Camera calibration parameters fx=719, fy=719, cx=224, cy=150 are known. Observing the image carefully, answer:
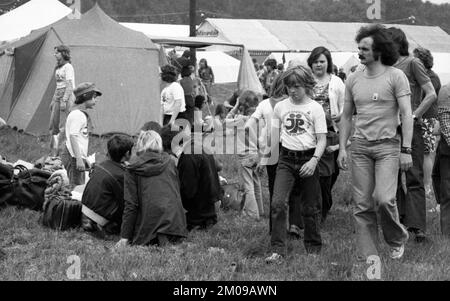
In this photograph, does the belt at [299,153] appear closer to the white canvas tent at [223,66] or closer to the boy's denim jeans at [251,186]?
the boy's denim jeans at [251,186]

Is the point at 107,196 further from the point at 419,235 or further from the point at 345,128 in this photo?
the point at 419,235

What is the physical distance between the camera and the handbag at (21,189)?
26.0ft

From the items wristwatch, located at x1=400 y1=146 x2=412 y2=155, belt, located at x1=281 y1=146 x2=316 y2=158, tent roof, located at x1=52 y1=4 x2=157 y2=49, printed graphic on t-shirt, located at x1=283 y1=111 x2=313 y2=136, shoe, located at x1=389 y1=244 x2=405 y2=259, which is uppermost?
tent roof, located at x1=52 y1=4 x2=157 y2=49

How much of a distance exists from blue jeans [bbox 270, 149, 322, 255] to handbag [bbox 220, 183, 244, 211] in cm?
226

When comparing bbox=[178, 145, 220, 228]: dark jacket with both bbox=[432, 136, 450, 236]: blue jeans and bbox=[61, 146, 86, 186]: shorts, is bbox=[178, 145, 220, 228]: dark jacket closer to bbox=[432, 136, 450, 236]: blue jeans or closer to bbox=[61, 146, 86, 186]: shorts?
bbox=[61, 146, 86, 186]: shorts

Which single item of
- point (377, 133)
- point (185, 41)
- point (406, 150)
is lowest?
point (406, 150)

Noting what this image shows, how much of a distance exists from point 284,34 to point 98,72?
34.9 m

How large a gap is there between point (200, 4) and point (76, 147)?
8353cm

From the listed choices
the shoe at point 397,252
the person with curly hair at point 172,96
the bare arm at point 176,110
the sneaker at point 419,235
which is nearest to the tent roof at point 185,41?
the person with curly hair at point 172,96

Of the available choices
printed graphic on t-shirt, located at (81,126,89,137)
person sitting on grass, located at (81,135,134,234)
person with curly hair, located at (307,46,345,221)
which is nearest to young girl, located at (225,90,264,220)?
person with curly hair, located at (307,46,345,221)

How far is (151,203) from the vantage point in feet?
21.6

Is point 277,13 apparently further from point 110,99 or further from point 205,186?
point 205,186

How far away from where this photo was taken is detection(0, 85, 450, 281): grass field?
5.48m

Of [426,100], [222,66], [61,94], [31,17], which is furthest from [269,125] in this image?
[222,66]
